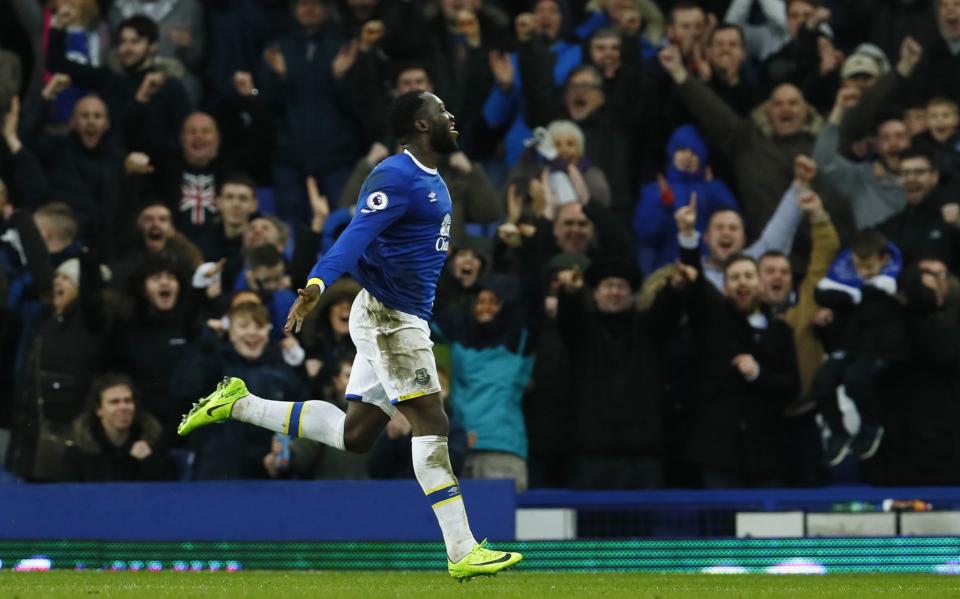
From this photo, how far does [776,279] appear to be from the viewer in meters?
13.8

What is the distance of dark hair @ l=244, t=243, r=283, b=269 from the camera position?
14055 mm

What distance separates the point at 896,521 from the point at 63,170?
325 inches

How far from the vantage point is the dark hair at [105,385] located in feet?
43.5

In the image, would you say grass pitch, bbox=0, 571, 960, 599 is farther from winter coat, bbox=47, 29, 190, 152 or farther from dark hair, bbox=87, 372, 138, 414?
winter coat, bbox=47, 29, 190, 152

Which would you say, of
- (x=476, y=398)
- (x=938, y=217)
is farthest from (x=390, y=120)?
(x=938, y=217)

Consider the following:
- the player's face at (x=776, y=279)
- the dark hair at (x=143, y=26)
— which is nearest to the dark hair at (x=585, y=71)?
the player's face at (x=776, y=279)

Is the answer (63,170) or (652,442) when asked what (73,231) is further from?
(652,442)

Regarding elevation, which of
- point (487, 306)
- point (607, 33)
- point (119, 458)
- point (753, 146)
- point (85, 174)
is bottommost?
point (119, 458)

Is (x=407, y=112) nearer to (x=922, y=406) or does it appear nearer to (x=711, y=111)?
(x=922, y=406)

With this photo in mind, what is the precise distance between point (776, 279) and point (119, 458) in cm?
515

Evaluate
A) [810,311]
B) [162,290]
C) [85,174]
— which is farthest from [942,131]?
[85,174]

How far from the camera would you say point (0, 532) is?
41.4 ft

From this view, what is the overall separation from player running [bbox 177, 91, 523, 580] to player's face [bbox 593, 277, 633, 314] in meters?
3.80

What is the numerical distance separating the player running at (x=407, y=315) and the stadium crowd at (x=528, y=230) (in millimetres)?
3139
